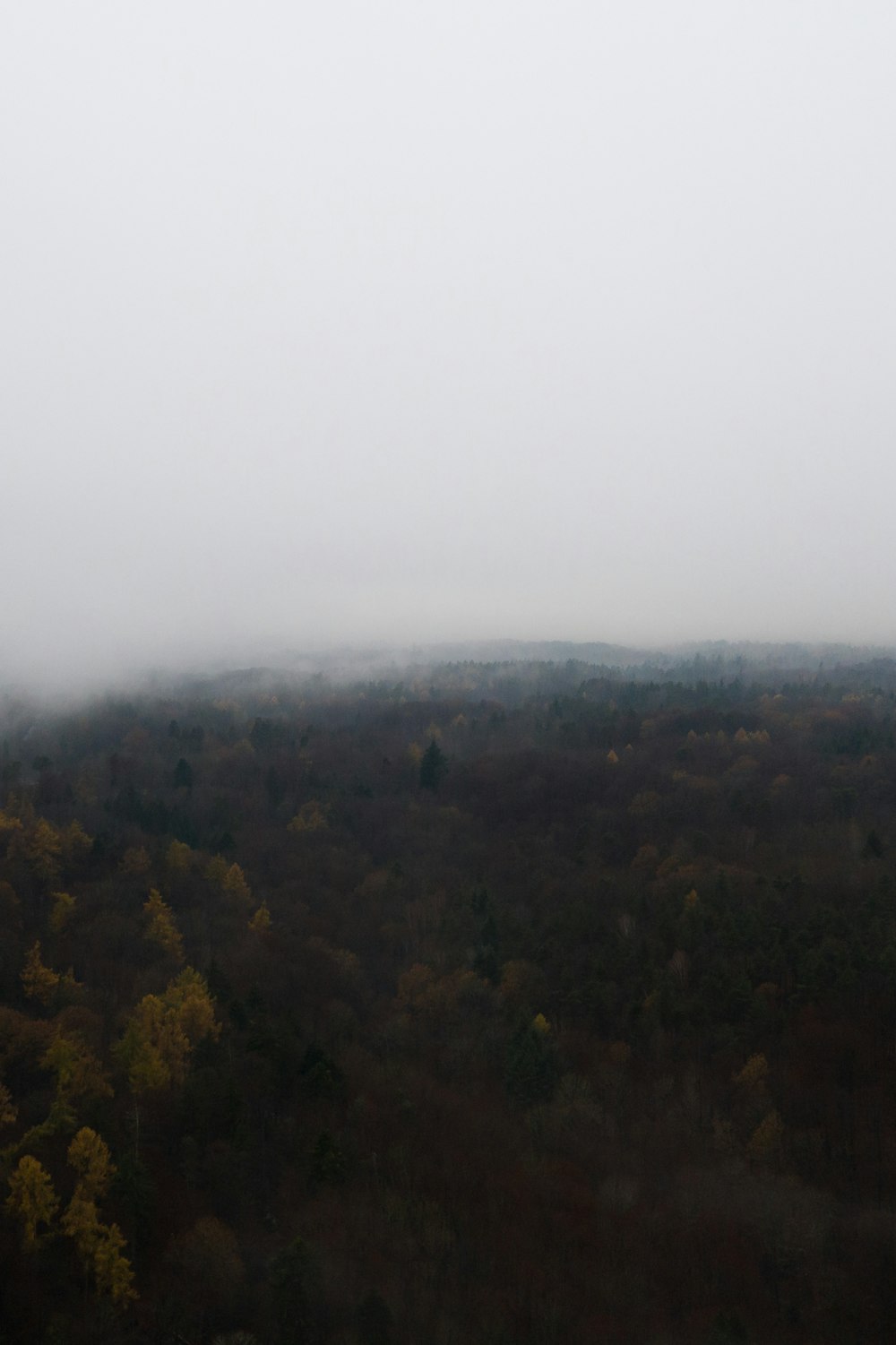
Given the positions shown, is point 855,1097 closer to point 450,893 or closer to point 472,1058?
point 472,1058

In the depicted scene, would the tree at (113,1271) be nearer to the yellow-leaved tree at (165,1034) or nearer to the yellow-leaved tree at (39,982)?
the yellow-leaved tree at (165,1034)

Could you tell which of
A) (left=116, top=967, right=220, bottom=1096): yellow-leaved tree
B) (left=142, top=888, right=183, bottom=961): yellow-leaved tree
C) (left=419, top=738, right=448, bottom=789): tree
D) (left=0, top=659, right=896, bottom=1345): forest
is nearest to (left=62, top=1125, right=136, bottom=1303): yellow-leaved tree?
(left=0, top=659, right=896, bottom=1345): forest

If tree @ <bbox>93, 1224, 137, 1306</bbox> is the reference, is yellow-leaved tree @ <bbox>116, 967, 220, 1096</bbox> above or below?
above

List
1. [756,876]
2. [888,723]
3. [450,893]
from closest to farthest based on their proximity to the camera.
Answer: [756,876], [450,893], [888,723]

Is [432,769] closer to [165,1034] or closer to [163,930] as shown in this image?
[163,930]

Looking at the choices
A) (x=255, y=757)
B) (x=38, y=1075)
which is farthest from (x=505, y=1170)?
Result: (x=255, y=757)

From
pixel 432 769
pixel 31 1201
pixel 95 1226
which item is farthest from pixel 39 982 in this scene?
pixel 432 769

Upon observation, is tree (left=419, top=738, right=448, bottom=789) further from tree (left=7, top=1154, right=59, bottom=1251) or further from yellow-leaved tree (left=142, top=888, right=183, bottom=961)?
tree (left=7, top=1154, right=59, bottom=1251)
